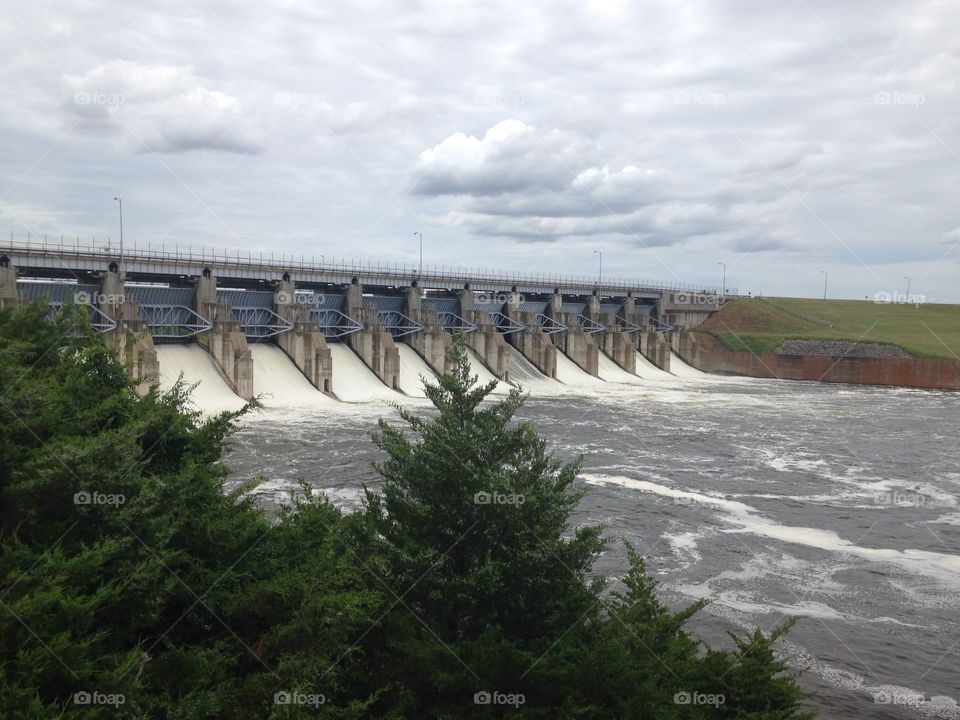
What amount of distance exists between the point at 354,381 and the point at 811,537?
104ft

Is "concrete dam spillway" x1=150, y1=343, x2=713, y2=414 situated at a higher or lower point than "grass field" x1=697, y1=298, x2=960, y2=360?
lower

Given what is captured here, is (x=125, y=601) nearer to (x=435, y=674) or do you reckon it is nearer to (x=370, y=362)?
(x=435, y=674)

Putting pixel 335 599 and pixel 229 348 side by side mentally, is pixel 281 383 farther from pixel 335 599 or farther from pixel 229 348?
pixel 335 599

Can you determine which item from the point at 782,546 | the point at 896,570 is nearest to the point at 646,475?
the point at 782,546

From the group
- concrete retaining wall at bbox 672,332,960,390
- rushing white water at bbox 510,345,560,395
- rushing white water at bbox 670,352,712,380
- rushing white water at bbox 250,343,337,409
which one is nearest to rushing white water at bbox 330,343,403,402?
rushing white water at bbox 250,343,337,409

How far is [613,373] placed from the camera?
68.0 m

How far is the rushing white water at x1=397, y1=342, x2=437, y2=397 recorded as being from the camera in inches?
2035

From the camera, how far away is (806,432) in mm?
41094

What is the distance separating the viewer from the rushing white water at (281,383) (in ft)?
144

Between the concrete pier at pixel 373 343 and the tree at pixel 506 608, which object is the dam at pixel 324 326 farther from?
the tree at pixel 506 608

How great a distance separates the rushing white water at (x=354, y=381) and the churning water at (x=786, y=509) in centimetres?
176

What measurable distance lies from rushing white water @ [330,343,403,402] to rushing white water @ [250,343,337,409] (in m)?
2.00

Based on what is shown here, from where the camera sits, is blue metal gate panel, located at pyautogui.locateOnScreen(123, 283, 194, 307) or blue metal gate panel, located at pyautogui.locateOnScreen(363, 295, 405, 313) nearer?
blue metal gate panel, located at pyautogui.locateOnScreen(123, 283, 194, 307)

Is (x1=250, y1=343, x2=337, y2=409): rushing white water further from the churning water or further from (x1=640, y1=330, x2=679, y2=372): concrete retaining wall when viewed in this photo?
(x1=640, y1=330, x2=679, y2=372): concrete retaining wall
